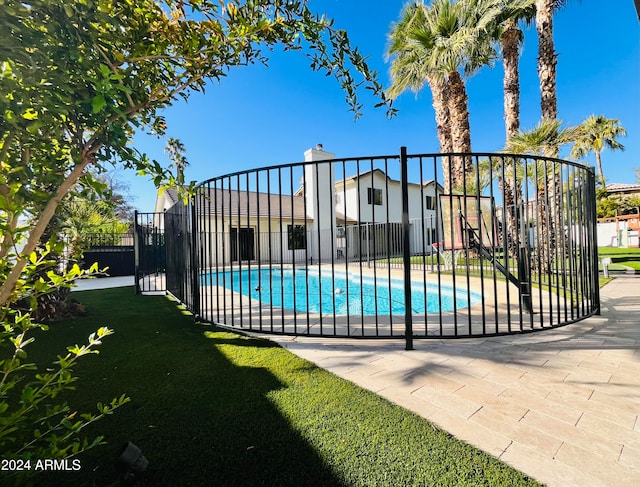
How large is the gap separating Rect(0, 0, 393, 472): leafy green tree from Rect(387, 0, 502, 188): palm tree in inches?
314

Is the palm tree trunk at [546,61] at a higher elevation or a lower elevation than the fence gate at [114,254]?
higher

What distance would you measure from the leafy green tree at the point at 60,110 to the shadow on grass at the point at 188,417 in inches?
18.0

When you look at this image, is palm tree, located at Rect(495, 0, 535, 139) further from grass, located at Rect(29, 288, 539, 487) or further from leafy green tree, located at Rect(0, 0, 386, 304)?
grass, located at Rect(29, 288, 539, 487)

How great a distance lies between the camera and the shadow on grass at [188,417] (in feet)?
4.53

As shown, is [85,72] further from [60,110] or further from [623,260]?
[623,260]

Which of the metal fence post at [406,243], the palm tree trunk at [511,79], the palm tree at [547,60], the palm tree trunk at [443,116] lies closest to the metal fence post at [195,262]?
the metal fence post at [406,243]

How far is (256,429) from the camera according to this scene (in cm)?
170

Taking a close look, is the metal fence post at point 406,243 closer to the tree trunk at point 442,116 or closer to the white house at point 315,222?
the tree trunk at point 442,116

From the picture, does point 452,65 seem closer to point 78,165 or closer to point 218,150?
point 78,165

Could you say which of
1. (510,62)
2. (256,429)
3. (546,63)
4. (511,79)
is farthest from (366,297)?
(510,62)

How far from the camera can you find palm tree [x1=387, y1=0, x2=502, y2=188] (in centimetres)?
812

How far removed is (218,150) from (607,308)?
16.6 metres

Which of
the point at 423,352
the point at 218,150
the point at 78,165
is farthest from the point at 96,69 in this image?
the point at 218,150

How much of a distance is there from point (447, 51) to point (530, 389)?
935 centimetres
